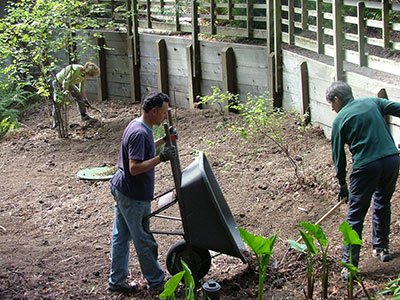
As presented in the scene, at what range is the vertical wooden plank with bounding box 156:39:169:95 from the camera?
13.7m

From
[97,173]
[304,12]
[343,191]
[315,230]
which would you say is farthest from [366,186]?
[97,173]

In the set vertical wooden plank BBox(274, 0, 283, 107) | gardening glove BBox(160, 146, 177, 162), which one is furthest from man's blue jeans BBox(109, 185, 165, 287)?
vertical wooden plank BBox(274, 0, 283, 107)

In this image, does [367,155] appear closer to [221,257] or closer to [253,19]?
[221,257]

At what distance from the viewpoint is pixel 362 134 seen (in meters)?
5.47

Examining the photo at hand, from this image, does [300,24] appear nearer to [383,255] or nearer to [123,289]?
[383,255]

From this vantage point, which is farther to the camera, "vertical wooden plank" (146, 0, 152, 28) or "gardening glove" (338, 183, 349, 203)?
"vertical wooden plank" (146, 0, 152, 28)

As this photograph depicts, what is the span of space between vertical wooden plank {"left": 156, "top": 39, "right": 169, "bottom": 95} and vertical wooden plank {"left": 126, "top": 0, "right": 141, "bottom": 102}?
3.16 ft

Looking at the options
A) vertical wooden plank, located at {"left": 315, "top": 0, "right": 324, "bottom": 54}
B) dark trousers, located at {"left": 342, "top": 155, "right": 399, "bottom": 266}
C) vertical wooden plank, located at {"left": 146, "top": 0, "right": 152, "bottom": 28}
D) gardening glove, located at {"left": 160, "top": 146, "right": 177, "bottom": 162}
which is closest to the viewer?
gardening glove, located at {"left": 160, "top": 146, "right": 177, "bottom": 162}

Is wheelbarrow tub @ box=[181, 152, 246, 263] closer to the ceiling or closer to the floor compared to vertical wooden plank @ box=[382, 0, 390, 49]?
closer to the floor

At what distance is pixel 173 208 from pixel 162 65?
6.16m

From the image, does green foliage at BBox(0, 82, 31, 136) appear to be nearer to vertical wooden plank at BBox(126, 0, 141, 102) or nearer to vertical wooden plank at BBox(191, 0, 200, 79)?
vertical wooden plank at BBox(126, 0, 141, 102)

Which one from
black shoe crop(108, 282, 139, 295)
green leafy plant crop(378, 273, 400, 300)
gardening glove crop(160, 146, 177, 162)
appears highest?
gardening glove crop(160, 146, 177, 162)

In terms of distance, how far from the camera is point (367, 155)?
5.46 m

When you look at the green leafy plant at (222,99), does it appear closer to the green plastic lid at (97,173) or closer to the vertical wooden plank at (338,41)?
the vertical wooden plank at (338,41)
